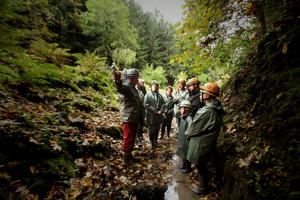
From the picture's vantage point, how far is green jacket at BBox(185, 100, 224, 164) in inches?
159

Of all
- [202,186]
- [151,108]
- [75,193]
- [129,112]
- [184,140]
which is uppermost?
[151,108]

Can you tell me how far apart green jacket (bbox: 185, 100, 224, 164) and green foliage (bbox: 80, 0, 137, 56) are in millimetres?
23635

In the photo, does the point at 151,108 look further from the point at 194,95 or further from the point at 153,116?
the point at 194,95

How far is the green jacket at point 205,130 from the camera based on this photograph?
159 inches

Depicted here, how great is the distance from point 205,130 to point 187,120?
4.58 feet

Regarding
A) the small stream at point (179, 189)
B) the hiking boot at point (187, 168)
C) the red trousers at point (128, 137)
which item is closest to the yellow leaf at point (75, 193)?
the red trousers at point (128, 137)

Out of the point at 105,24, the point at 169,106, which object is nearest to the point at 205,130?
the point at 169,106

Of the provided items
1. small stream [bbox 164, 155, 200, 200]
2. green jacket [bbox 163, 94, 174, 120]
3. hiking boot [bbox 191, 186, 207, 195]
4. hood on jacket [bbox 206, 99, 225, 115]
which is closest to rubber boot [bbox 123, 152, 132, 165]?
small stream [bbox 164, 155, 200, 200]

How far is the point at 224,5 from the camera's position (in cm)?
544

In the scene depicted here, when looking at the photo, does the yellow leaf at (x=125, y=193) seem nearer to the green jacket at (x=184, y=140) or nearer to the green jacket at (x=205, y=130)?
the green jacket at (x=205, y=130)

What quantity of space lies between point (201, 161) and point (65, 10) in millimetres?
24914

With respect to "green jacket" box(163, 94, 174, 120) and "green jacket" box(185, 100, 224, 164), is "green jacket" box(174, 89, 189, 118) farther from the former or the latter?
"green jacket" box(185, 100, 224, 164)

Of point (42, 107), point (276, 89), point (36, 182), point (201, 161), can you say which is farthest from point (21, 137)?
point (276, 89)

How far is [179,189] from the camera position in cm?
454
